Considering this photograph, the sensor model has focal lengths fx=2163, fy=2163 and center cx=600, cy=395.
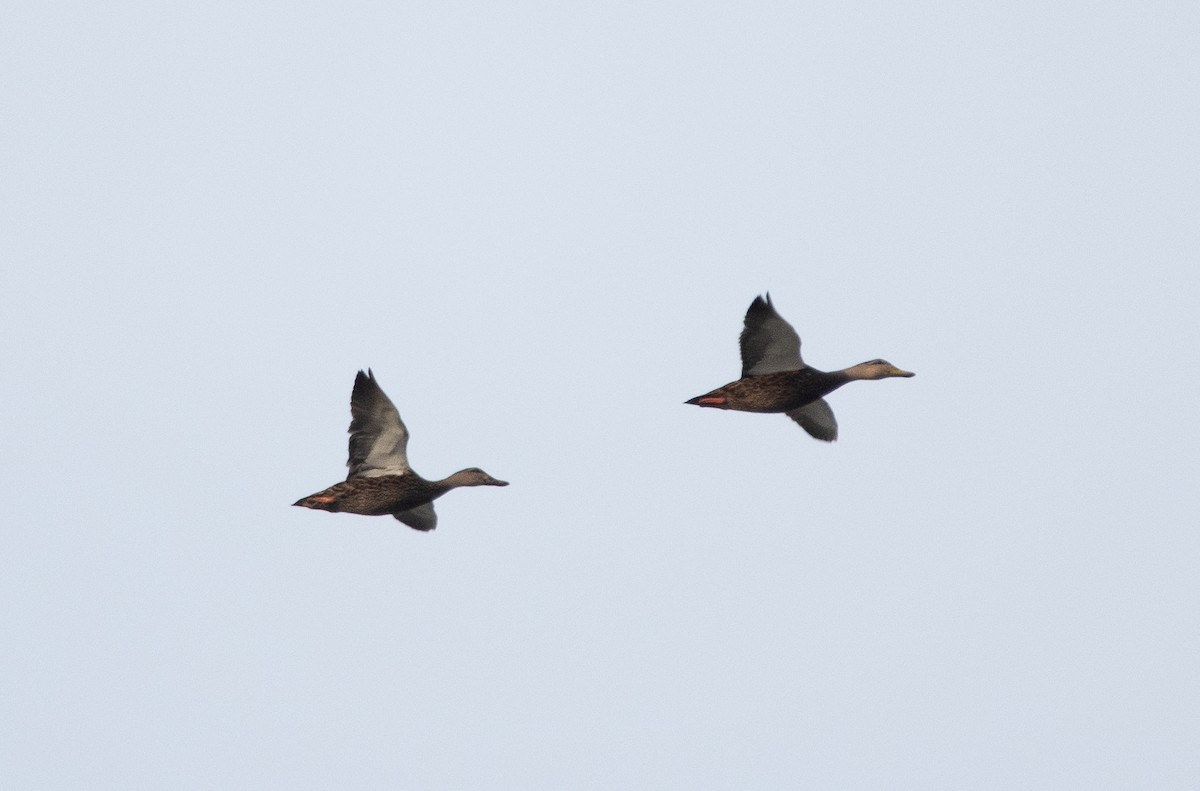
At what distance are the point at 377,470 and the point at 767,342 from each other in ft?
26.0

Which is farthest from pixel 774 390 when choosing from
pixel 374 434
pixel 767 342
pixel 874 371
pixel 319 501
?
pixel 319 501

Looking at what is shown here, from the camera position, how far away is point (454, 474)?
1597 inches

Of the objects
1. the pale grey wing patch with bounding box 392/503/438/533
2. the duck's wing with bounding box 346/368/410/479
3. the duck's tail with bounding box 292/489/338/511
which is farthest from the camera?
the pale grey wing patch with bounding box 392/503/438/533

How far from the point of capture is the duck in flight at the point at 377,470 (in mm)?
40281

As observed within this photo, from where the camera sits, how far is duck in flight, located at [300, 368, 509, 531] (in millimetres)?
40281

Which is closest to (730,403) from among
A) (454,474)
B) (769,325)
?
(769,325)

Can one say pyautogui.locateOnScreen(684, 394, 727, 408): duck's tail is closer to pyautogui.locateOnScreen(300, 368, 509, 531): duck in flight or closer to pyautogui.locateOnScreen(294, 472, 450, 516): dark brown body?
pyautogui.locateOnScreen(300, 368, 509, 531): duck in flight

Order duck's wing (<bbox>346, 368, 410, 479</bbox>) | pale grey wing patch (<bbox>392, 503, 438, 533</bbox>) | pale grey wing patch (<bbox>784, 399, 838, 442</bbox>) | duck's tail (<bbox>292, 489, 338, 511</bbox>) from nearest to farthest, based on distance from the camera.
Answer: duck's wing (<bbox>346, 368, 410, 479</bbox>), duck's tail (<bbox>292, 489, 338, 511</bbox>), pale grey wing patch (<bbox>392, 503, 438, 533</bbox>), pale grey wing patch (<bbox>784, 399, 838, 442</bbox>)

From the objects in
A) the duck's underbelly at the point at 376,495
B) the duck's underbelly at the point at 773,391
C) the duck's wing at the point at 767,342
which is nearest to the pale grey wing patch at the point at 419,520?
the duck's underbelly at the point at 376,495

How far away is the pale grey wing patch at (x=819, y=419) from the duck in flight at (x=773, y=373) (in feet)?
1.63

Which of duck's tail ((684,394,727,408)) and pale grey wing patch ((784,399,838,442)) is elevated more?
duck's tail ((684,394,727,408))

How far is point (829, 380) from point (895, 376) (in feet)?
4.25

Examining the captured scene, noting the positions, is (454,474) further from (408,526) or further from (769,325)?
(769,325)

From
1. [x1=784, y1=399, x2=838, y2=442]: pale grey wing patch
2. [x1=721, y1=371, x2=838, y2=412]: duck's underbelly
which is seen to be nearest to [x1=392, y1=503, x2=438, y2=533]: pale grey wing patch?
[x1=721, y1=371, x2=838, y2=412]: duck's underbelly
